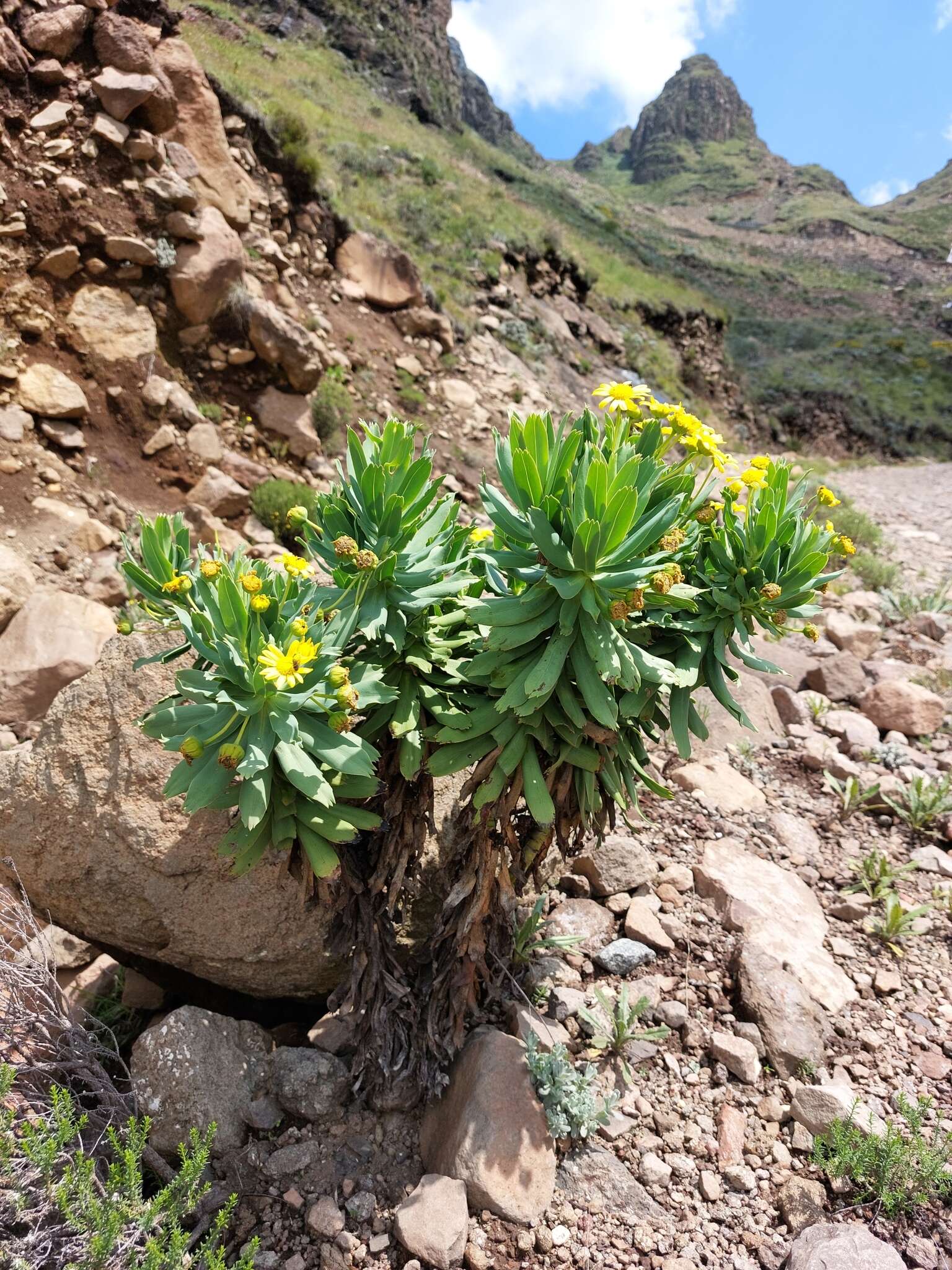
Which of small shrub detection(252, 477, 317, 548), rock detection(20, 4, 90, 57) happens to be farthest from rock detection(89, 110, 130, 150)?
small shrub detection(252, 477, 317, 548)

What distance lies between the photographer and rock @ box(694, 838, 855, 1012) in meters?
3.35

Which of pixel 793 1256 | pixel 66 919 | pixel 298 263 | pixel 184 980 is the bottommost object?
pixel 184 980

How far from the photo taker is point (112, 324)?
6637mm

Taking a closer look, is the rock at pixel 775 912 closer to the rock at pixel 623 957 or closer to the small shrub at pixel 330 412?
the rock at pixel 623 957

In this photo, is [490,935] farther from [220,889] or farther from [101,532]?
[101,532]

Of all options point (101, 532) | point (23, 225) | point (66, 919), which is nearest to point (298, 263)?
point (23, 225)

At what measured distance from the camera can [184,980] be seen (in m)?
3.48

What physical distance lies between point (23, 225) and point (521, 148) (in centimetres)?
8588

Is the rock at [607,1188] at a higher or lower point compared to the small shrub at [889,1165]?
lower

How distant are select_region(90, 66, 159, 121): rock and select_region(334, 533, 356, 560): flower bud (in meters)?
7.63

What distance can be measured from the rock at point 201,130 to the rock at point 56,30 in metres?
0.88

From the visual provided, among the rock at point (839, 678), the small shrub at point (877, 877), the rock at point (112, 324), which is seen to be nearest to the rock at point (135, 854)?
the small shrub at point (877, 877)

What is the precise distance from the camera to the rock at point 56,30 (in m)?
6.67

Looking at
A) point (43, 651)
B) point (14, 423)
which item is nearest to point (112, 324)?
point (14, 423)
